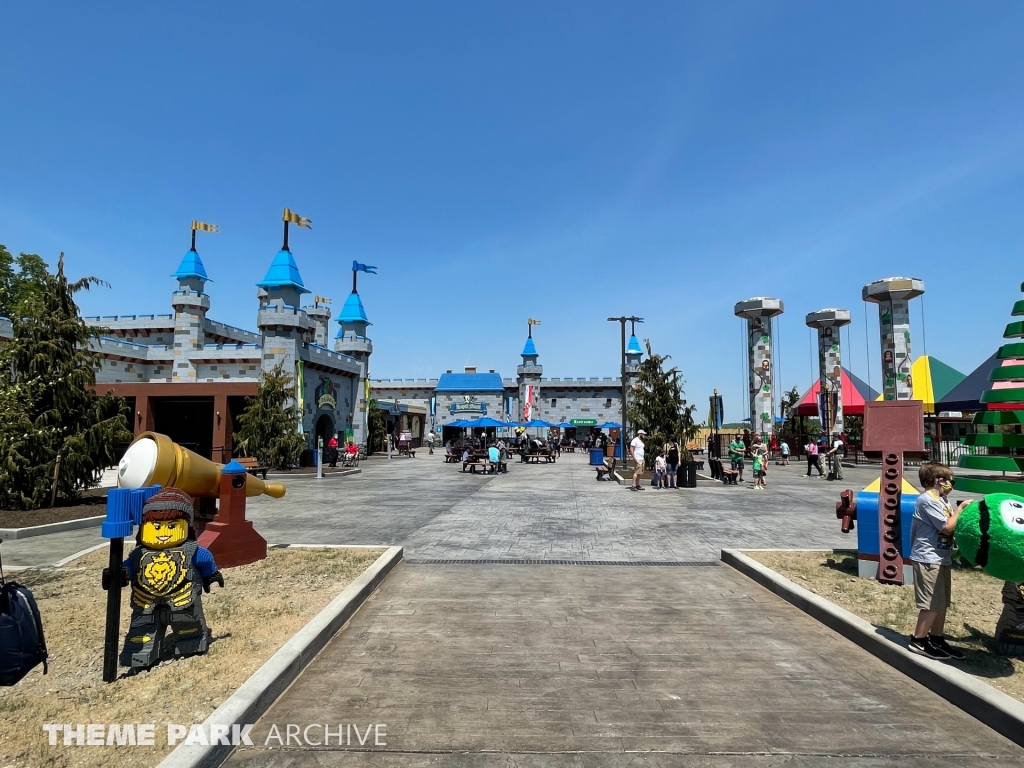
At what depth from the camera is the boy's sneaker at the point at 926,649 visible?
4547 mm

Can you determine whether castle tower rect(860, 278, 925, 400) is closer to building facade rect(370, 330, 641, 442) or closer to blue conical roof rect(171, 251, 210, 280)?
building facade rect(370, 330, 641, 442)

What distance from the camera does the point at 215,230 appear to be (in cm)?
3222

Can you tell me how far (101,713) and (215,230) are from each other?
33.3 metres

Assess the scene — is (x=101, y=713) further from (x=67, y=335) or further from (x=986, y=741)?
(x=67, y=335)

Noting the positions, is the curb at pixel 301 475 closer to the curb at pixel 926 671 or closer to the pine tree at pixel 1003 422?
the curb at pixel 926 671

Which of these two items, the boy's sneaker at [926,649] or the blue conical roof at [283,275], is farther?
the blue conical roof at [283,275]

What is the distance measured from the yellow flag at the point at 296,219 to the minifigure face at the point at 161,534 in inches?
1002

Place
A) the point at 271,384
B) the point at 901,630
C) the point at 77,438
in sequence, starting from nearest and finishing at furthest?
the point at 901,630, the point at 77,438, the point at 271,384

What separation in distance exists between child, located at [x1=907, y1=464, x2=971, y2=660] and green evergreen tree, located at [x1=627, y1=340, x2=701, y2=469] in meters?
17.2

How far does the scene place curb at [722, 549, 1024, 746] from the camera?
12.1 feet

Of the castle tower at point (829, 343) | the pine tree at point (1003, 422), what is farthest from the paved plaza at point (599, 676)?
the castle tower at point (829, 343)

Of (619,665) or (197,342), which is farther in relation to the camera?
(197,342)

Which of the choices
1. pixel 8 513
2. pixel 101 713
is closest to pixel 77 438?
pixel 8 513

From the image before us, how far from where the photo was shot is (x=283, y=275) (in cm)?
2634
